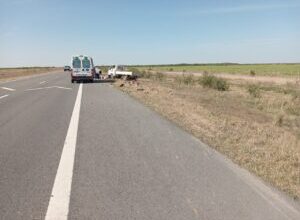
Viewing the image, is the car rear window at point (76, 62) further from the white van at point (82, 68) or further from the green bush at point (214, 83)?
the green bush at point (214, 83)

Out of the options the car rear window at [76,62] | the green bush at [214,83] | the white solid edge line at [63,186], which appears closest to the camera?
the white solid edge line at [63,186]

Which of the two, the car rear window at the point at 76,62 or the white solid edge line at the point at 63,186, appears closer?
the white solid edge line at the point at 63,186

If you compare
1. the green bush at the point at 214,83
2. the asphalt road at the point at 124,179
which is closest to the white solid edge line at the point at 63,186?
the asphalt road at the point at 124,179

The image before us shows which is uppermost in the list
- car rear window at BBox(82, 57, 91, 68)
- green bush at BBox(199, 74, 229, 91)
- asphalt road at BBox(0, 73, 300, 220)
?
car rear window at BBox(82, 57, 91, 68)

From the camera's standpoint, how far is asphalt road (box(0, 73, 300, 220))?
15.9 ft

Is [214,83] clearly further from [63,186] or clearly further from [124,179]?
[63,186]

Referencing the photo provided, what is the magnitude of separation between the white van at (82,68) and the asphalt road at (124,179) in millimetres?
26454

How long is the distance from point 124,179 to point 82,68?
31.5m

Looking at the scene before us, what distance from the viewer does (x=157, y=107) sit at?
1638cm

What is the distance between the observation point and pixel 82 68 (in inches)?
1453

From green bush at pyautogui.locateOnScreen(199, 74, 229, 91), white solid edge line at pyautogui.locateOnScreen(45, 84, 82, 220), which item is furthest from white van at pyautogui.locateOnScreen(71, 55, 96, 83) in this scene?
white solid edge line at pyautogui.locateOnScreen(45, 84, 82, 220)

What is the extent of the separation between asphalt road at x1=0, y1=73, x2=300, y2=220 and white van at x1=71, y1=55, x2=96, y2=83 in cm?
2645

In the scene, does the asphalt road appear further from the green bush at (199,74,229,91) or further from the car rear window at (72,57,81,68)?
the car rear window at (72,57,81,68)

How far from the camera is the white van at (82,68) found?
3678cm
